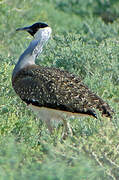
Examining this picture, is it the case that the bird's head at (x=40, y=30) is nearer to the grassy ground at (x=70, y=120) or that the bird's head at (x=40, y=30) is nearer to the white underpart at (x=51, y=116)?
the grassy ground at (x=70, y=120)

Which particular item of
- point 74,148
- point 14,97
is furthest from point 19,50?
point 74,148

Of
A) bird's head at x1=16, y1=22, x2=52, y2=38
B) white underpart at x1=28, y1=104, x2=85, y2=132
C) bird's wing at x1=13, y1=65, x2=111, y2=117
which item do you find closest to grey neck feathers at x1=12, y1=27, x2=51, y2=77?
bird's head at x1=16, y1=22, x2=52, y2=38

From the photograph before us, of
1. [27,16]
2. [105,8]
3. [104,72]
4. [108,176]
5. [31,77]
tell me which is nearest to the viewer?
[108,176]

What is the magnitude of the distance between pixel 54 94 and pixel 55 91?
1.5 inches

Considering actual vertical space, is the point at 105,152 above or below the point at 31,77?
below

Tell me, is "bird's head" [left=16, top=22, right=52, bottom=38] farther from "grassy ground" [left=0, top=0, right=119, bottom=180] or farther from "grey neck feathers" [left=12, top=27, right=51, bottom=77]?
"grassy ground" [left=0, top=0, right=119, bottom=180]

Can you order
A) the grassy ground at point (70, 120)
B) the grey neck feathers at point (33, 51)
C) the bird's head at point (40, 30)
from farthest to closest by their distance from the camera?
1. the bird's head at point (40, 30)
2. the grey neck feathers at point (33, 51)
3. the grassy ground at point (70, 120)

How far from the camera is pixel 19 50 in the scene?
9.34 meters

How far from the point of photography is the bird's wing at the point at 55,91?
593cm

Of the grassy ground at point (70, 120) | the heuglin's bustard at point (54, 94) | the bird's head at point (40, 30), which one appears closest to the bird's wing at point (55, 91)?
the heuglin's bustard at point (54, 94)

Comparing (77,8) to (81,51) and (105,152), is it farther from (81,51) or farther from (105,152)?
(105,152)

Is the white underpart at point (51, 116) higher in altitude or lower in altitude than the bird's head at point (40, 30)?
lower

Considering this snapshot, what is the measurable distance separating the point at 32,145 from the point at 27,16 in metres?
7.03

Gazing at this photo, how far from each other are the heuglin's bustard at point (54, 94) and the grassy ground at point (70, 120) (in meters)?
0.16
